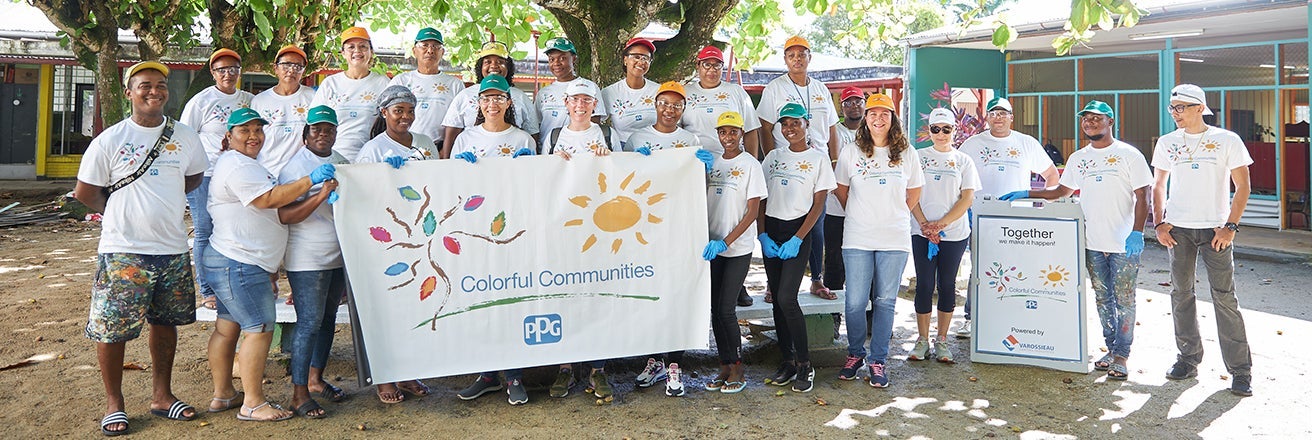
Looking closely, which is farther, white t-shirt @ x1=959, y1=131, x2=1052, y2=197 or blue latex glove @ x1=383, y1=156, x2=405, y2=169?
white t-shirt @ x1=959, y1=131, x2=1052, y2=197

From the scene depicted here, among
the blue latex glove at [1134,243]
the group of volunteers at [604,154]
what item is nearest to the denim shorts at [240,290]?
the group of volunteers at [604,154]

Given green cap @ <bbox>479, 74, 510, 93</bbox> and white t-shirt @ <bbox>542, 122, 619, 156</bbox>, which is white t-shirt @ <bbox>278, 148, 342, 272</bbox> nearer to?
green cap @ <bbox>479, 74, 510, 93</bbox>

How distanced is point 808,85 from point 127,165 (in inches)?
150

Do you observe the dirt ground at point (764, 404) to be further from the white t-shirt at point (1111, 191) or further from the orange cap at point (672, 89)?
the orange cap at point (672, 89)

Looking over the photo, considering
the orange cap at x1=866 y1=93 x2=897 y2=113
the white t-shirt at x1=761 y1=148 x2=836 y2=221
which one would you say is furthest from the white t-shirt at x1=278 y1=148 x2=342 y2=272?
the orange cap at x1=866 y1=93 x2=897 y2=113

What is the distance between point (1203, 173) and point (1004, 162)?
1.38 m

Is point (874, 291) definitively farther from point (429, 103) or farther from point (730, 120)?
point (429, 103)

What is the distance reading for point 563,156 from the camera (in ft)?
16.0

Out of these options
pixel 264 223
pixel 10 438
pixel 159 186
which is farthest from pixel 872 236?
pixel 10 438

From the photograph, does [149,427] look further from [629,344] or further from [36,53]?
[36,53]

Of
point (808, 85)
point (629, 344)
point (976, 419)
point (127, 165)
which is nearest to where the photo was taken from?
point (127, 165)

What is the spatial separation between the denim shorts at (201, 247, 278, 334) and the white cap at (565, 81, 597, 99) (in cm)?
173

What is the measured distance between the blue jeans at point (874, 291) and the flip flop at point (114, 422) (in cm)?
365

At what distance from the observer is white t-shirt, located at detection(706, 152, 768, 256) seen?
4.94 metres
